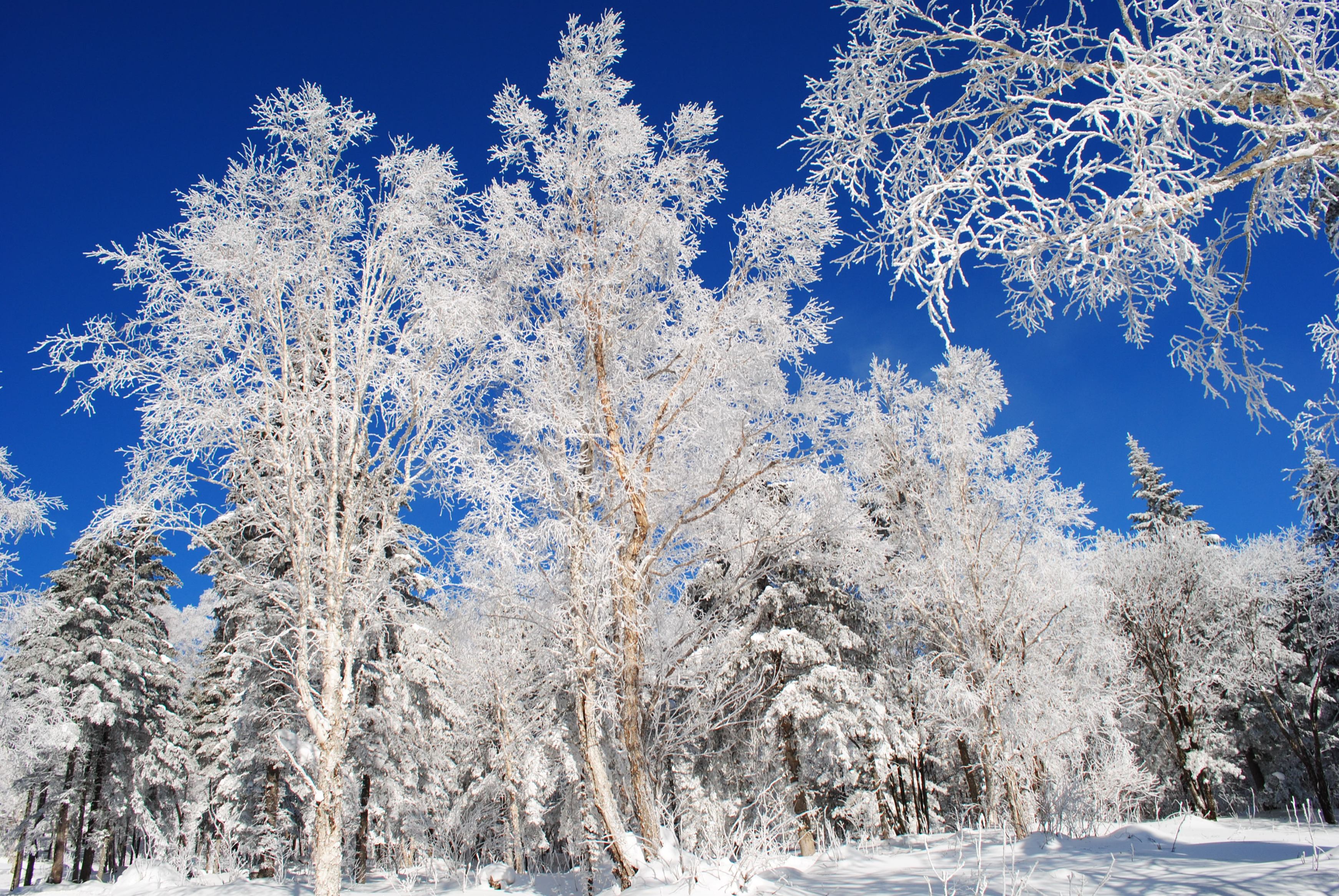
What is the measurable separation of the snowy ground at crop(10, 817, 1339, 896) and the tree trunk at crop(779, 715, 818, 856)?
4618 millimetres

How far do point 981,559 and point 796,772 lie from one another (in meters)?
6.13

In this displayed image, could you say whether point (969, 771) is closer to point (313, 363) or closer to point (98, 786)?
point (313, 363)

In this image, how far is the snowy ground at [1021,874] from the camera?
372 cm

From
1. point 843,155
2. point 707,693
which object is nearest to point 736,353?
point 843,155

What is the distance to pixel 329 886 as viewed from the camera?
6.15 meters

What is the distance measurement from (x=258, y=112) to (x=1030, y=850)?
38.0 ft

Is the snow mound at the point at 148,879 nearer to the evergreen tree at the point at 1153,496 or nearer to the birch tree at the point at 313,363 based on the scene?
the birch tree at the point at 313,363

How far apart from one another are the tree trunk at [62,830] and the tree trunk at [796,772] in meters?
18.6

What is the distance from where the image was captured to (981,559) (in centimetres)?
1173

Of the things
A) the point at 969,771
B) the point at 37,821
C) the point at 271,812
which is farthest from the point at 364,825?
the point at 969,771

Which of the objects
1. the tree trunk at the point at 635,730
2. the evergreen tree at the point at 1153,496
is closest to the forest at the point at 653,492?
the tree trunk at the point at 635,730

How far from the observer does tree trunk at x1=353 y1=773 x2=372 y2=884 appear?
676 inches

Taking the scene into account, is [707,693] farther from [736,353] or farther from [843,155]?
[843,155]

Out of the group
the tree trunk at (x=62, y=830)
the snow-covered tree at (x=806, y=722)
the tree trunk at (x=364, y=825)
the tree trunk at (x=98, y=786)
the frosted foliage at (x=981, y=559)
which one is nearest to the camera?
the frosted foliage at (x=981, y=559)
